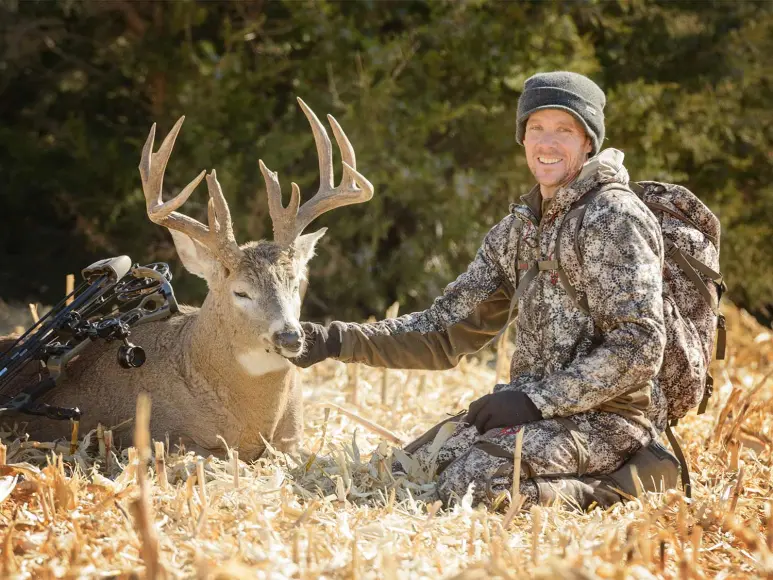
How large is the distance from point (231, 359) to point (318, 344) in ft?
1.68

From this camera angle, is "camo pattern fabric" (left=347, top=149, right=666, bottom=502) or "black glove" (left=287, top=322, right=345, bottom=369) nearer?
"camo pattern fabric" (left=347, top=149, right=666, bottom=502)

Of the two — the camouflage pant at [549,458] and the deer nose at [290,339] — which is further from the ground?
Answer: the deer nose at [290,339]

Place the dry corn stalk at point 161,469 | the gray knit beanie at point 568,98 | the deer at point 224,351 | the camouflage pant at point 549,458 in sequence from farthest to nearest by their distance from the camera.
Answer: the deer at point 224,351 < the gray knit beanie at point 568,98 < the camouflage pant at point 549,458 < the dry corn stalk at point 161,469

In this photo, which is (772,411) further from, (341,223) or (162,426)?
(341,223)

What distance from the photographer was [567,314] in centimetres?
463

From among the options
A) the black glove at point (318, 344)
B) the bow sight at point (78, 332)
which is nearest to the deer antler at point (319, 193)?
the black glove at point (318, 344)

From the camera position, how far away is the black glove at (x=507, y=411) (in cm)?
440

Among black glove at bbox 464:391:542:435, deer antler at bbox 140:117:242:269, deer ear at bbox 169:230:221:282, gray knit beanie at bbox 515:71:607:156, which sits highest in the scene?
gray knit beanie at bbox 515:71:607:156

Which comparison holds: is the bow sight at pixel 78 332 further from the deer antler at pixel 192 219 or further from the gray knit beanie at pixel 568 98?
the gray knit beanie at pixel 568 98

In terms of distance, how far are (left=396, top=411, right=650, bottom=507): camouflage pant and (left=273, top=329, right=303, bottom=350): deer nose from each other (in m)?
0.89

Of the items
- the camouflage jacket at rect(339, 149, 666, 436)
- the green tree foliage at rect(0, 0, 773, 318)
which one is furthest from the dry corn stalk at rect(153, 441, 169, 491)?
the green tree foliage at rect(0, 0, 773, 318)

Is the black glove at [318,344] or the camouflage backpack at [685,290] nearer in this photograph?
the camouflage backpack at [685,290]

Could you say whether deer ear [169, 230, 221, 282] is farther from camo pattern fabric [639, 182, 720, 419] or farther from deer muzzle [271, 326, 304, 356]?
camo pattern fabric [639, 182, 720, 419]

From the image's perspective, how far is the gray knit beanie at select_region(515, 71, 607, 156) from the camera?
15.1 ft
